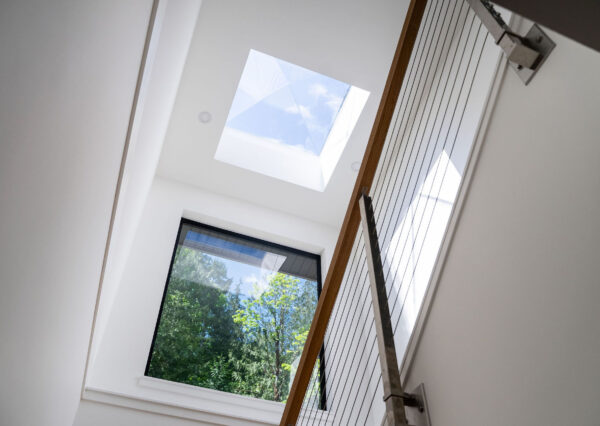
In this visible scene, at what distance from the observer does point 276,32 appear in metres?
4.05

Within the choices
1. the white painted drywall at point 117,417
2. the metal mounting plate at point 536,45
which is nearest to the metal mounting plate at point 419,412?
the metal mounting plate at point 536,45

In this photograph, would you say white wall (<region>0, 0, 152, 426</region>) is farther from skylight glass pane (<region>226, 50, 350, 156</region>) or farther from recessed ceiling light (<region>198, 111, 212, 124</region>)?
skylight glass pane (<region>226, 50, 350, 156</region>)

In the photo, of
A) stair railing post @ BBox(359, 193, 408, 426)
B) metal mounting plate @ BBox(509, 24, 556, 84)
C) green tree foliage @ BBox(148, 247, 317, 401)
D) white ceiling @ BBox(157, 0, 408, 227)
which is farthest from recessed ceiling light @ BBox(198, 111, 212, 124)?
metal mounting plate @ BBox(509, 24, 556, 84)

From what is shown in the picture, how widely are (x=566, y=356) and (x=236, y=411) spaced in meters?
3.36

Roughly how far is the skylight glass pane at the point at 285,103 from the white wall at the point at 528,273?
323 centimetres

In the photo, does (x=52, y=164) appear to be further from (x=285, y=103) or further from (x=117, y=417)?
(x=285, y=103)

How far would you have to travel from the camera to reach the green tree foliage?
4.48 metres

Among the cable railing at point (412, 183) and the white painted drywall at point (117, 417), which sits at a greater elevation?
the cable railing at point (412, 183)

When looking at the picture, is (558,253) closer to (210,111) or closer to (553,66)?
(553,66)

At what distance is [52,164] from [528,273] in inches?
49.2

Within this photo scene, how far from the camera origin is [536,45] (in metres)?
1.70

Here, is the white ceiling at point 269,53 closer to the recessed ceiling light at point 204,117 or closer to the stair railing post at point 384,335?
the recessed ceiling light at point 204,117

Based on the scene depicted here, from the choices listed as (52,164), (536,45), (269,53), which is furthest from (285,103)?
(52,164)

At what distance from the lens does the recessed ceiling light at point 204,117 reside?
4.81m
